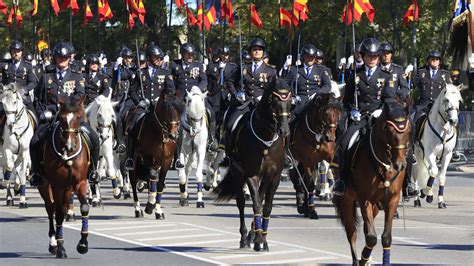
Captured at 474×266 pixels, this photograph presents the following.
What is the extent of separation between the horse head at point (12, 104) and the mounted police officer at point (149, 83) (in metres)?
2.13

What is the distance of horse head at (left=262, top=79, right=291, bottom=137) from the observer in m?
15.5

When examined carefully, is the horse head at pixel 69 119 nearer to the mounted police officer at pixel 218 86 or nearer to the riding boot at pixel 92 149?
the riding boot at pixel 92 149

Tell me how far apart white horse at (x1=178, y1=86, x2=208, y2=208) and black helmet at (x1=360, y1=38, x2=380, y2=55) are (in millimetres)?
6792

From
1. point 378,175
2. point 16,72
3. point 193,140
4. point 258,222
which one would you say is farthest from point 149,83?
point 378,175

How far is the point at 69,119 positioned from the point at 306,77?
8420mm

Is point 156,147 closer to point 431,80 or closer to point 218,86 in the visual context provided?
point 431,80

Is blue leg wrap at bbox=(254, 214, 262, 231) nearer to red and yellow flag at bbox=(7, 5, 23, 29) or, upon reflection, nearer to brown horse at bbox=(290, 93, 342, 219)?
brown horse at bbox=(290, 93, 342, 219)

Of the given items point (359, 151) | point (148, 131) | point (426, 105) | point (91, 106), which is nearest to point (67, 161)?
point (359, 151)

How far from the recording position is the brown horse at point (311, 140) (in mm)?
20172

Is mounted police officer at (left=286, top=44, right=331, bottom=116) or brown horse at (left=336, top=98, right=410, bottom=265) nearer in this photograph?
brown horse at (left=336, top=98, right=410, bottom=265)

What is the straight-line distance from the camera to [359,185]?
13.8 m

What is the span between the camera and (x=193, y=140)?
23234 millimetres

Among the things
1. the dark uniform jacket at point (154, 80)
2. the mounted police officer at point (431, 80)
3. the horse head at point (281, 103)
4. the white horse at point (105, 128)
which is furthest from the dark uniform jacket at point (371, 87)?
the mounted police officer at point (431, 80)

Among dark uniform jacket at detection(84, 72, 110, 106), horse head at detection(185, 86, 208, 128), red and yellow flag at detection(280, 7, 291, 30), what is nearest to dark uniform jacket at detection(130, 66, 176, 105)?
horse head at detection(185, 86, 208, 128)
